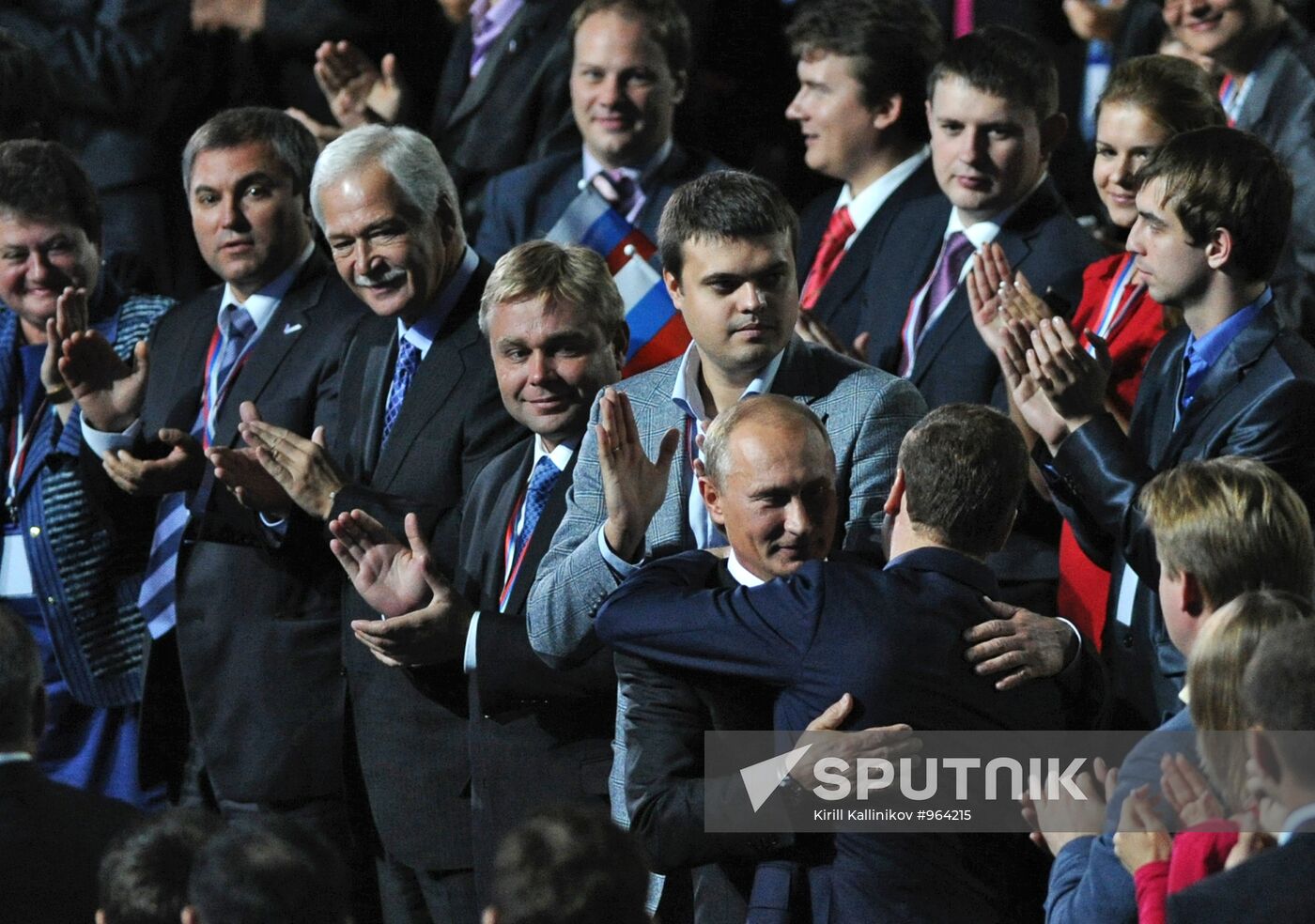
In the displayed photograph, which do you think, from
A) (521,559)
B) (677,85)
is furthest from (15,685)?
(677,85)

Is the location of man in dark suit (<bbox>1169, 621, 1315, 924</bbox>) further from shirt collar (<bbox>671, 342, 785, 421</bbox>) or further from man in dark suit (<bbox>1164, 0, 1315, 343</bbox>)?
man in dark suit (<bbox>1164, 0, 1315, 343</bbox>)

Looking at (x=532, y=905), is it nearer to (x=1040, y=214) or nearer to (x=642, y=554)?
(x=642, y=554)

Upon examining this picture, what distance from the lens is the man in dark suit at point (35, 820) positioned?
10.4 ft

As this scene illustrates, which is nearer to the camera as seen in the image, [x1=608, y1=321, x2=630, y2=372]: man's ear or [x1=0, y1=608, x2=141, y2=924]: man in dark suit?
[x1=0, y1=608, x2=141, y2=924]: man in dark suit

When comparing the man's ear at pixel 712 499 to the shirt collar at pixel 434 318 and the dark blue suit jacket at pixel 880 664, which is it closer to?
the dark blue suit jacket at pixel 880 664

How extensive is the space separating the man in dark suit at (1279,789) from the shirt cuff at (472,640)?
6.36 feet

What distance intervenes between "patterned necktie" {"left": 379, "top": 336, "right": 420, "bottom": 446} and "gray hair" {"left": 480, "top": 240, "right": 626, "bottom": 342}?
384 mm

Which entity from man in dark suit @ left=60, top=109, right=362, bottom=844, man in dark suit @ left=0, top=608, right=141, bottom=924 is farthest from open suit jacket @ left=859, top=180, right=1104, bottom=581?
man in dark suit @ left=0, top=608, right=141, bottom=924

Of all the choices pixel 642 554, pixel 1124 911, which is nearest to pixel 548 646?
pixel 642 554

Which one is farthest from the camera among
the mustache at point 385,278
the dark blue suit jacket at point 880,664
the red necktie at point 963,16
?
the red necktie at point 963,16

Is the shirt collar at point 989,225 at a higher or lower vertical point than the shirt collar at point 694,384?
higher

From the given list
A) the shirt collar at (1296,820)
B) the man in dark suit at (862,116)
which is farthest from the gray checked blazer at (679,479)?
the man in dark suit at (862,116)

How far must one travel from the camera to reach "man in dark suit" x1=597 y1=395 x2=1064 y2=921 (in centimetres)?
346

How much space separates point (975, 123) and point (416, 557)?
73.8 inches
